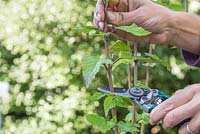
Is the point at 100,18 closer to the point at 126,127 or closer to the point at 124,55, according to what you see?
the point at 124,55

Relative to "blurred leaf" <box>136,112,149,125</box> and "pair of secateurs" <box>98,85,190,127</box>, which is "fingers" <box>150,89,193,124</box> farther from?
"blurred leaf" <box>136,112,149,125</box>

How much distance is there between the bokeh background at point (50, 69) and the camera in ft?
13.5

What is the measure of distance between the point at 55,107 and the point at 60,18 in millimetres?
652

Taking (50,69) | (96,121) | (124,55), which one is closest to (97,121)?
(96,121)

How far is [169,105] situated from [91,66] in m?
0.18

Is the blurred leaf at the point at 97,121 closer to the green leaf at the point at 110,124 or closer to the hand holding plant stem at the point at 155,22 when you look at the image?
the green leaf at the point at 110,124

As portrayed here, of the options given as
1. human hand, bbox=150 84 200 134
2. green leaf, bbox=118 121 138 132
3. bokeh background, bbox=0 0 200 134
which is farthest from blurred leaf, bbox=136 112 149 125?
bokeh background, bbox=0 0 200 134

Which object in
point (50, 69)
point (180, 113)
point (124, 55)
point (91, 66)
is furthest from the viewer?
point (50, 69)

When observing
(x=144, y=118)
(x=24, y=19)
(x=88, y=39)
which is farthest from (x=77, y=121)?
(x=144, y=118)

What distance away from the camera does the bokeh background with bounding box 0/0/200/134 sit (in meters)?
4.10

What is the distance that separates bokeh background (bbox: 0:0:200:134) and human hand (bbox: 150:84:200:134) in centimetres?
290

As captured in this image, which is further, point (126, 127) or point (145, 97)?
point (126, 127)

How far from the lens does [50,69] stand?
4223mm

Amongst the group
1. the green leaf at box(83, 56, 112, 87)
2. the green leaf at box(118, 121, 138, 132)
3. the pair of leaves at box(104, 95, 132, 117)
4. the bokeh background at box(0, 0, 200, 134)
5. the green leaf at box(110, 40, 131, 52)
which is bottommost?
the bokeh background at box(0, 0, 200, 134)
